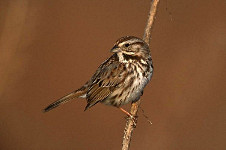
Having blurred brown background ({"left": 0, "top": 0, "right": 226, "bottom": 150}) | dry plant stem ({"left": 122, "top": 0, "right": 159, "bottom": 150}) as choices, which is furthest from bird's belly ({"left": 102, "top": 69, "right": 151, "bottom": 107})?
blurred brown background ({"left": 0, "top": 0, "right": 226, "bottom": 150})

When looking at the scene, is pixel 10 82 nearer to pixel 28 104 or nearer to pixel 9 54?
pixel 9 54

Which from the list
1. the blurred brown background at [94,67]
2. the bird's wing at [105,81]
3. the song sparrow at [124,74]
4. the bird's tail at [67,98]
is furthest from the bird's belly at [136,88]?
the blurred brown background at [94,67]

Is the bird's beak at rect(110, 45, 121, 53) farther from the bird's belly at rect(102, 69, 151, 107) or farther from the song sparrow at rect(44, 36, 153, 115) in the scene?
the bird's belly at rect(102, 69, 151, 107)

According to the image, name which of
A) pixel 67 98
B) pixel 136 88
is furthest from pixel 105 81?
pixel 67 98

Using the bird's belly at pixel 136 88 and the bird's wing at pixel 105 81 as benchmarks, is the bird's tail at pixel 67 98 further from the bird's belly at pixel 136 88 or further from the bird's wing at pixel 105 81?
the bird's belly at pixel 136 88

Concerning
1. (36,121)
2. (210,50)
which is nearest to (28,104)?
(36,121)

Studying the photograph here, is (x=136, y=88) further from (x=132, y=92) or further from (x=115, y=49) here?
(x=115, y=49)
